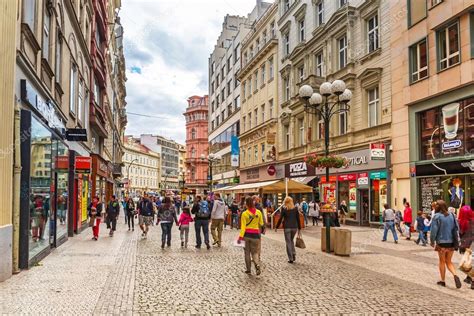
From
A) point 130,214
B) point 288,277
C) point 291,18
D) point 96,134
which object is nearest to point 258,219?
point 288,277

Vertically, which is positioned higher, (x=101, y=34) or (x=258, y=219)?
(x=101, y=34)

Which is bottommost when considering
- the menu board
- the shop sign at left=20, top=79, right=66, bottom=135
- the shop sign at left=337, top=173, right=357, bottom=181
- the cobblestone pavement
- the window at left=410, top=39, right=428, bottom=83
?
the cobblestone pavement

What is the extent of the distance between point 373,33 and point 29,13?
19.7 meters

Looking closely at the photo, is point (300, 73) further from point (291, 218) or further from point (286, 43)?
point (291, 218)

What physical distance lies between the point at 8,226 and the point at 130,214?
51.3 feet

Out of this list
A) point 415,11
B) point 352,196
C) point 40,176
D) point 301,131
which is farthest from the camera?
point 301,131

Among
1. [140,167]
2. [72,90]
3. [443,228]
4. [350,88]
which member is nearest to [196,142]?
[140,167]

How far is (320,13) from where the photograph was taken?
32.8 metres

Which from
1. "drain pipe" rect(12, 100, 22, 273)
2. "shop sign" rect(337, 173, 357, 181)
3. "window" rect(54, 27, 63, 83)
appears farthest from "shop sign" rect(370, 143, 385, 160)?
"drain pipe" rect(12, 100, 22, 273)

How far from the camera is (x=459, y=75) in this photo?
1862 cm

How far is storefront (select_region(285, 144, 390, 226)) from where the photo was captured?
23781 mm

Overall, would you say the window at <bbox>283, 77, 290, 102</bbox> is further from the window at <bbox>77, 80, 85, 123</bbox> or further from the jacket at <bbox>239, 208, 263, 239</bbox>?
the jacket at <bbox>239, 208, 263, 239</bbox>

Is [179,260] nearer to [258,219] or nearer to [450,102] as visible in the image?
[258,219]

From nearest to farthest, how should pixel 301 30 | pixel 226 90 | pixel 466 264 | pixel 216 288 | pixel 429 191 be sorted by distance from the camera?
pixel 216 288
pixel 466 264
pixel 429 191
pixel 301 30
pixel 226 90
